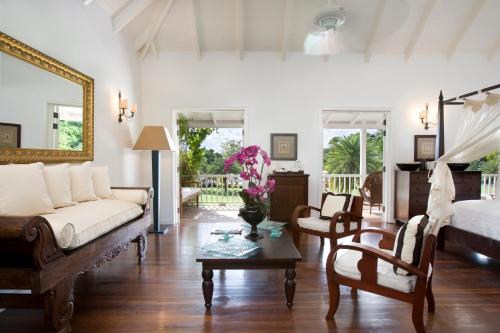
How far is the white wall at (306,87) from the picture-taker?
5.25 m

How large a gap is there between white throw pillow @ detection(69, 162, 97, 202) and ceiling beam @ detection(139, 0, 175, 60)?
2.76 meters

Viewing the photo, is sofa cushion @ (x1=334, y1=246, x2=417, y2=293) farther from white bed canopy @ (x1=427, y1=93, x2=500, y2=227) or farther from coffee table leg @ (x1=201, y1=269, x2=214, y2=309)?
white bed canopy @ (x1=427, y1=93, x2=500, y2=227)

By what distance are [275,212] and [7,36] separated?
4020 mm

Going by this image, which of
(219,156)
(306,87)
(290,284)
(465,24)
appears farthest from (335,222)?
(219,156)

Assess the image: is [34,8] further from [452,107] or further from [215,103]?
[452,107]

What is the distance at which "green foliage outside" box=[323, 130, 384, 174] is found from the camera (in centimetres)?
787

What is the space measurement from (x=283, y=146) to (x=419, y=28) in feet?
9.79

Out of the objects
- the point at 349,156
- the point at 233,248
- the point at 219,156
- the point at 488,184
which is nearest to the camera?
the point at 233,248

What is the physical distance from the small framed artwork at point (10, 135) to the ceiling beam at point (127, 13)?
2.39m

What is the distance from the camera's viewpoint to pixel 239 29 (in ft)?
15.3

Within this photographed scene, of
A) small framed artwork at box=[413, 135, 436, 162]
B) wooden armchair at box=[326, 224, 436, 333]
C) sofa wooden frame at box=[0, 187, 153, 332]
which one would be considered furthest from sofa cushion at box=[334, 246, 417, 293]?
small framed artwork at box=[413, 135, 436, 162]

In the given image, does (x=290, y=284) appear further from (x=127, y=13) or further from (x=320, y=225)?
(x=127, y=13)

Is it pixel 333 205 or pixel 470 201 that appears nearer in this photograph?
pixel 470 201

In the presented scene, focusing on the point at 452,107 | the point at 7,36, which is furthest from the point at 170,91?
the point at 452,107
